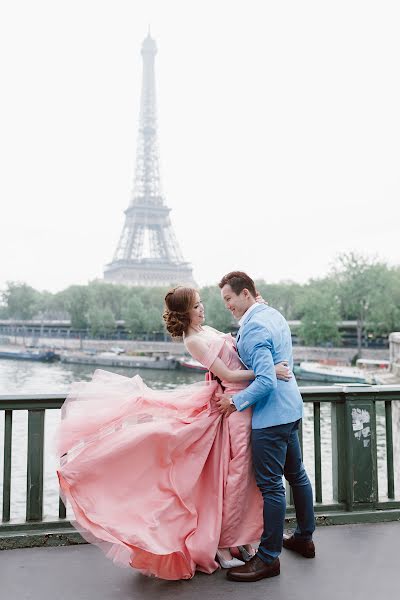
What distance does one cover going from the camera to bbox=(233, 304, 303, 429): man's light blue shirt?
8.22 feet

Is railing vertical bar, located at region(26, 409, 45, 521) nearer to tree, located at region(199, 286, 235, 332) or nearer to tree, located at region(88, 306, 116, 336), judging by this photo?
tree, located at region(199, 286, 235, 332)

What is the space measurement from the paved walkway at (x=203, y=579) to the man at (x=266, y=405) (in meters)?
0.11

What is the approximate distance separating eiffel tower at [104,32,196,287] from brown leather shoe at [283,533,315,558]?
60.9m

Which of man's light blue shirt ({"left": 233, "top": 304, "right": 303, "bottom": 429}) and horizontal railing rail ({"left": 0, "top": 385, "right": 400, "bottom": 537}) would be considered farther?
horizontal railing rail ({"left": 0, "top": 385, "right": 400, "bottom": 537})

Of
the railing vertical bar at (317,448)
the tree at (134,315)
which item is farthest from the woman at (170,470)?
the tree at (134,315)

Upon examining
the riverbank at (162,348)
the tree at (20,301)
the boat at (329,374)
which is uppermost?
the tree at (20,301)

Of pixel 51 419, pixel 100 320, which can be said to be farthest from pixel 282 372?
pixel 100 320

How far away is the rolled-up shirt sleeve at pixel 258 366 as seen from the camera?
8.18ft

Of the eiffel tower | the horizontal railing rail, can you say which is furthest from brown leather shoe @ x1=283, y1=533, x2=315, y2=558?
the eiffel tower

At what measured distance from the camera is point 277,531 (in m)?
2.55

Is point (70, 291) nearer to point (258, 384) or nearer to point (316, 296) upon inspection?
point (316, 296)

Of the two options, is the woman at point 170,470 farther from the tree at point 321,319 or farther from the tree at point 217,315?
the tree at point 217,315

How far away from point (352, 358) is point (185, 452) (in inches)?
1587

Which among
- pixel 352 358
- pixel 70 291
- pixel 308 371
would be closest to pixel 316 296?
pixel 352 358
